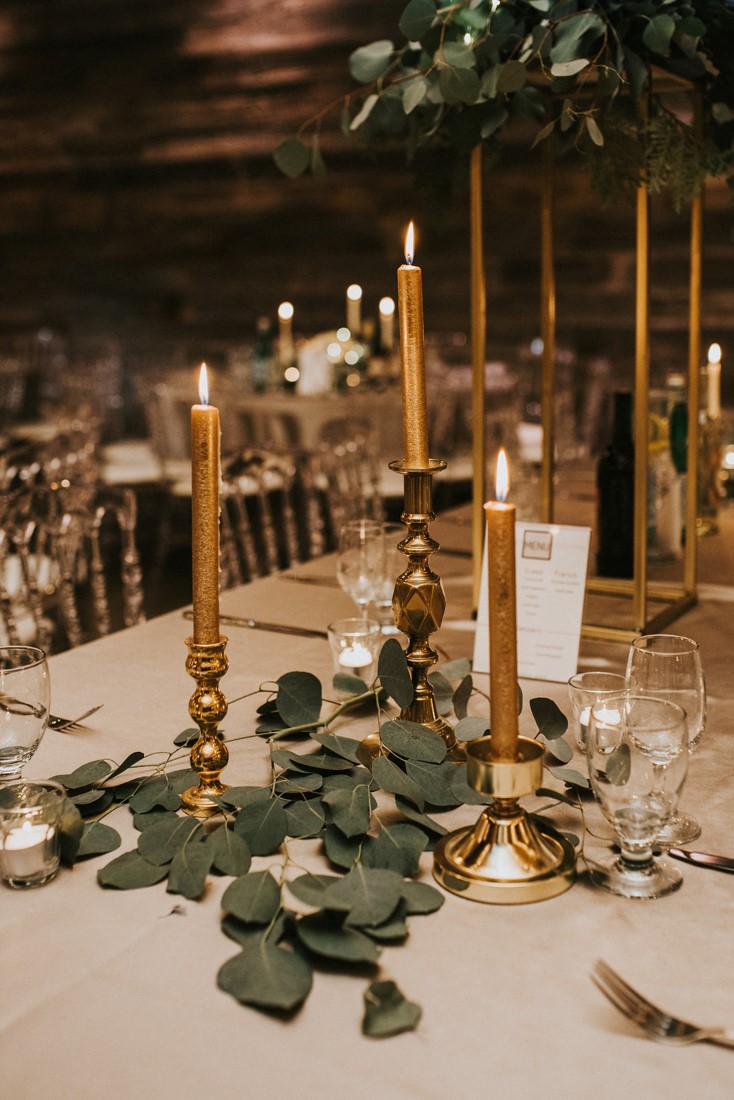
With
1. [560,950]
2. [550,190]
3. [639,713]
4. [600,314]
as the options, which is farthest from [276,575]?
[600,314]

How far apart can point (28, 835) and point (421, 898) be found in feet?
1.09

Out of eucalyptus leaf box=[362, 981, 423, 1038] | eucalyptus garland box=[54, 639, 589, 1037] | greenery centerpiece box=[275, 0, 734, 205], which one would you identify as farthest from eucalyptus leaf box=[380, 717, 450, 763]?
greenery centerpiece box=[275, 0, 734, 205]

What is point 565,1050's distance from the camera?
75 cm

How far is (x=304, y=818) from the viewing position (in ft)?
3.34

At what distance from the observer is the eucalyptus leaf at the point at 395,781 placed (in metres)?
1.04

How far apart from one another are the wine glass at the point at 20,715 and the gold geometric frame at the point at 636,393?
28.6 inches

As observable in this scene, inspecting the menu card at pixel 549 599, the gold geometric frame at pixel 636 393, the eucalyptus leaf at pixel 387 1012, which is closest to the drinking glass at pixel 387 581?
the gold geometric frame at pixel 636 393

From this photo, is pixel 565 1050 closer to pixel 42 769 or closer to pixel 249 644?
pixel 42 769

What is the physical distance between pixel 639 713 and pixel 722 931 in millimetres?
196

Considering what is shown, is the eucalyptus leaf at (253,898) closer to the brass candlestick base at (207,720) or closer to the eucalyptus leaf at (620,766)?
the brass candlestick base at (207,720)

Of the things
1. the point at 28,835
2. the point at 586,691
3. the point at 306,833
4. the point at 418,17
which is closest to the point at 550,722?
the point at 586,691

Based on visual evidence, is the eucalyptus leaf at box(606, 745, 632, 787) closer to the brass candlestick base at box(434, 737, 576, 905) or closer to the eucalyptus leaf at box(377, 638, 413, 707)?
the brass candlestick base at box(434, 737, 576, 905)

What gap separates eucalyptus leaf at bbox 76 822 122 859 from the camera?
101cm

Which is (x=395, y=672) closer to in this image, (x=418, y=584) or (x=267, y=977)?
(x=418, y=584)
